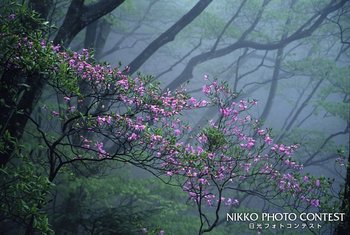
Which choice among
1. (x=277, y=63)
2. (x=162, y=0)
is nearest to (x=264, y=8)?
(x=277, y=63)

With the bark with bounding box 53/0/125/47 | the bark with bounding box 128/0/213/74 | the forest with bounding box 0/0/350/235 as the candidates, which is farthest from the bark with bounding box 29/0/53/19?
the bark with bounding box 128/0/213/74

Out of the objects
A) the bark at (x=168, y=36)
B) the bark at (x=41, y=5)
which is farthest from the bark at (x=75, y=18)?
the bark at (x=168, y=36)

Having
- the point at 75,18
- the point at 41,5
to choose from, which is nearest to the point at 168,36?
the point at 75,18

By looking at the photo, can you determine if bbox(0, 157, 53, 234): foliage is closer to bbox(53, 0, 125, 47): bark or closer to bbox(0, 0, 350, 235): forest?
bbox(0, 0, 350, 235): forest

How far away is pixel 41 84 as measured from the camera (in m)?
5.85

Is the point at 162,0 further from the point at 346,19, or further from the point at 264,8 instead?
the point at 346,19

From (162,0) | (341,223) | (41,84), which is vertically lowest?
(341,223)

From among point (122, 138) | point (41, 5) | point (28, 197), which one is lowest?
point (28, 197)

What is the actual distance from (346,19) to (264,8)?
4.47 metres

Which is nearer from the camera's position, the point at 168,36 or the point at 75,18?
the point at 75,18

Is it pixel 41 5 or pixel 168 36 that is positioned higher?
pixel 168 36

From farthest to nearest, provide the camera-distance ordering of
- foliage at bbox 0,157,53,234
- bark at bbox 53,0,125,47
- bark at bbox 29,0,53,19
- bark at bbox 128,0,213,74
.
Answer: bark at bbox 128,0,213,74, bark at bbox 53,0,125,47, bark at bbox 29,0,53,19, foliage at bbox 0,157,53,234

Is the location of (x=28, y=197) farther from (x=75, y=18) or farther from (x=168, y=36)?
(x=168, y=36)

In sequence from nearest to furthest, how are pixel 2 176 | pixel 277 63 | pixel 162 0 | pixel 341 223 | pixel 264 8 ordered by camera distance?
pixel 341 223
pixel 2 176
pixel 264 8
pixel 277 63
pixel 162 0
